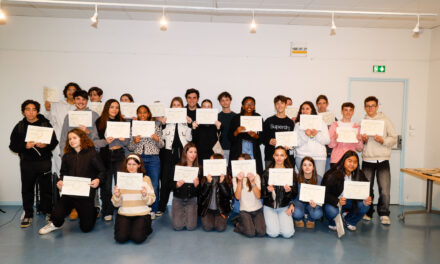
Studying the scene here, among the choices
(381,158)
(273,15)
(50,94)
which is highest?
(273,15)

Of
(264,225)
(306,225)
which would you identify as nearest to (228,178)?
(264,225)

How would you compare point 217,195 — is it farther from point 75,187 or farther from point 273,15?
point 273,15

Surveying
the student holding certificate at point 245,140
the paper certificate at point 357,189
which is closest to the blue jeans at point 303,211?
the paper certificate at point 357,189

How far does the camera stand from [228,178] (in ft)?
14.0

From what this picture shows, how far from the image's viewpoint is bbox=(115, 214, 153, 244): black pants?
3.65m

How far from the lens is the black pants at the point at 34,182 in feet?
14.0

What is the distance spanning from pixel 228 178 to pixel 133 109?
193cm

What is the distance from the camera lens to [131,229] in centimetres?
374

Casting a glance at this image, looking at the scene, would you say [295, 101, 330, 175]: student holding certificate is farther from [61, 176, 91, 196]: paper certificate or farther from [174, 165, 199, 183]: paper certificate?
[61, 176, 91, 196]: paper certificate

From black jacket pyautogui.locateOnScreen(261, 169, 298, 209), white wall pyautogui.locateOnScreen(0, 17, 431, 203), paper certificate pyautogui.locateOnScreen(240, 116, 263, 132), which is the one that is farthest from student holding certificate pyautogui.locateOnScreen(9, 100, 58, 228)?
black jacket pyautogui.locateOnScreen(261, 169, 298, 209)

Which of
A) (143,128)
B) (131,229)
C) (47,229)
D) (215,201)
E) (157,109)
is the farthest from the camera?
(157,109)

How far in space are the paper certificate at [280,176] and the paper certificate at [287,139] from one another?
19.2 inches

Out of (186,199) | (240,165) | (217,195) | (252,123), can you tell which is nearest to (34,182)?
(186,199)

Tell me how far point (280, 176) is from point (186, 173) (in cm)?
128
